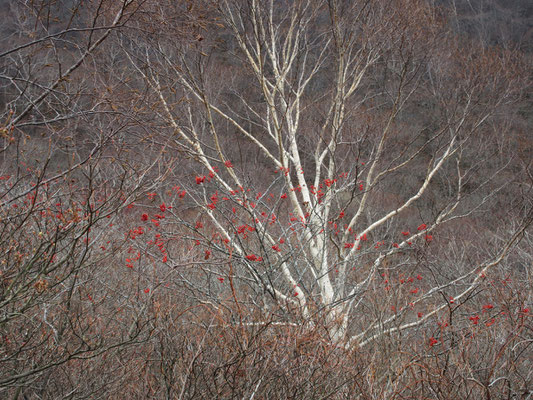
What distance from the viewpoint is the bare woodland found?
8.71 ft

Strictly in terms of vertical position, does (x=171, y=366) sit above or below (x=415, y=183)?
below

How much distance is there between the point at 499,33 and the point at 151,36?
23.8m

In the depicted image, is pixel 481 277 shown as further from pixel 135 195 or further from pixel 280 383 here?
pixel 135 195

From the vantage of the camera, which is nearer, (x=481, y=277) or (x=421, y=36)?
(x=481, y=277)

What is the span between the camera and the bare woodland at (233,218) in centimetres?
265

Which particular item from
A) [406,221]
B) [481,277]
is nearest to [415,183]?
[406,221]

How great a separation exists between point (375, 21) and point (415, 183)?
907cm

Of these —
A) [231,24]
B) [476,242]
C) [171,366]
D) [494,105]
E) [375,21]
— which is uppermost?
[231,24]

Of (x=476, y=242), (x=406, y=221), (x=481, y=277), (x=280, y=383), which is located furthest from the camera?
(x=406, y=221)

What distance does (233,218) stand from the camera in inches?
203

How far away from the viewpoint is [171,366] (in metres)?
2.71

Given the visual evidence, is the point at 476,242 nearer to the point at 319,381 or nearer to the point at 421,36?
the point at 421,36

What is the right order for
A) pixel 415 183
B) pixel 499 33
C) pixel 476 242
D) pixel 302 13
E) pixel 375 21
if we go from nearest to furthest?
pixel 375 21
pixel 302 13
pixel 476 242
pixel 415 183
pixel 499 33

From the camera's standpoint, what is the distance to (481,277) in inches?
180
